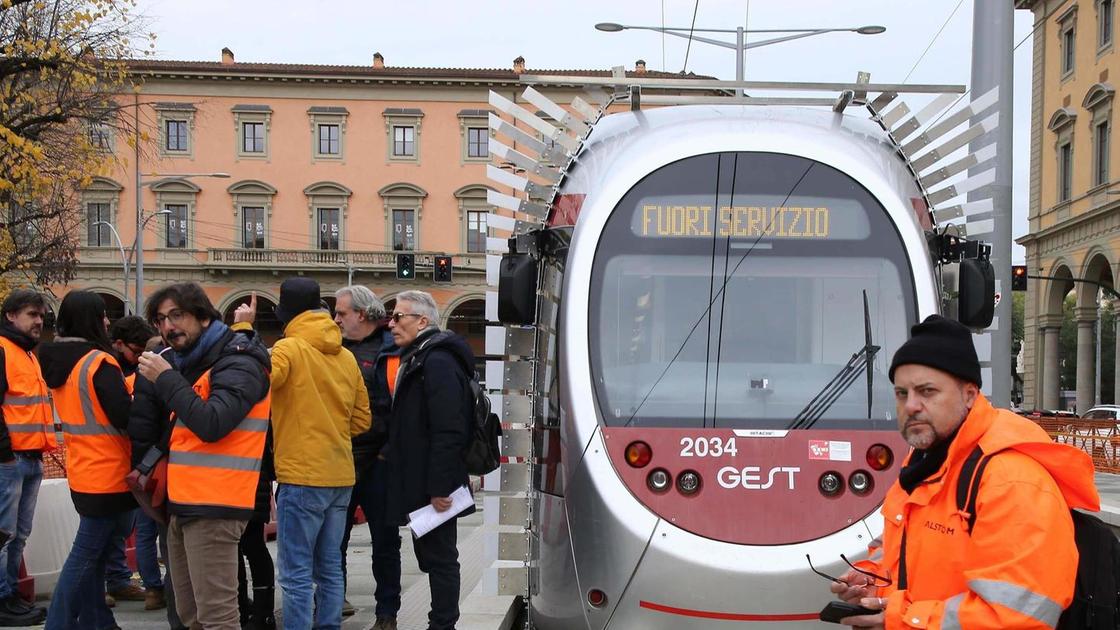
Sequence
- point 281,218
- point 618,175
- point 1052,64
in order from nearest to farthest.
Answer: point 618,175 → point 1052,64 → point 281,218

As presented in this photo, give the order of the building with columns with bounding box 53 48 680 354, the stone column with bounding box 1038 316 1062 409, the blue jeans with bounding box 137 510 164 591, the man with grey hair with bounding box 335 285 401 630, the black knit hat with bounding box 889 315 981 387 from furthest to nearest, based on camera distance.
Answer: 1. the building with columns with bounding box 53 48 680 354
2. the stone column with bounding box 1038 316 1062 409
3. the blue jeans with bounding box 137 510 164 591
4. the man with grey hair with bounding box 335 285 401 630
5. the black knit hat with bounding box 889 315 981 387

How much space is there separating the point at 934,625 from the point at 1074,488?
1.44 ft

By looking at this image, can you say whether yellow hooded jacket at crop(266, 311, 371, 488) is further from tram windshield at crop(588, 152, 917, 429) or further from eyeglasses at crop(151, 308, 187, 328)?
tram windshield at crop(588, 152, 917, 429)

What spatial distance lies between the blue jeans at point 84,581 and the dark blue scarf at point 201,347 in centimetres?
116

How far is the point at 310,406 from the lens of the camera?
581 centimetres

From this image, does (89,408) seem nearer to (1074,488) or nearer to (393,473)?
(393,473)

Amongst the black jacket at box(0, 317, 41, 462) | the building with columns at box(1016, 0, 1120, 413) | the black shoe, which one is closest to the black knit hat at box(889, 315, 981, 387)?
the black jacket at box(0, 317, 41, 462)

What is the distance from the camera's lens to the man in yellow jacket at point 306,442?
5.76 meters

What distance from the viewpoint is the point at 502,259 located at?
5.95 metres

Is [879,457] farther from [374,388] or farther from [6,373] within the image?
[6,373]

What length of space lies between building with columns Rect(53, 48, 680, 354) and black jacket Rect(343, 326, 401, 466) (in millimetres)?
50754

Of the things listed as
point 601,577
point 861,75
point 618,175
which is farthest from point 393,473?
point 861,75

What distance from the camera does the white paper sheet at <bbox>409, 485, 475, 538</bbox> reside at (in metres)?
5.93

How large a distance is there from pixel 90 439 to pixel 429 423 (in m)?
1.72
